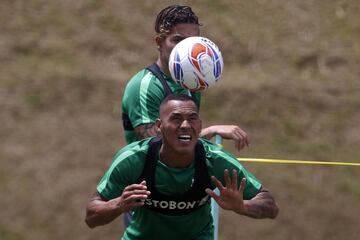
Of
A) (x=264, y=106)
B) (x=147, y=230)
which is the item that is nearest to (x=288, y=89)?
(x=264, y=106)

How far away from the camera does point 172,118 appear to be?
4.85m

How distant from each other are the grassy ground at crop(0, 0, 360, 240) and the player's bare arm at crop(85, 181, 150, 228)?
4.10 meters

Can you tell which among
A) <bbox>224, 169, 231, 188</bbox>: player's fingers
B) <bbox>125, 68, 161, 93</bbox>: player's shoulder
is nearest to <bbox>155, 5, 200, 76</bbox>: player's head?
<bbox>125, 68, 161, 93</bbox>: player's shoulder

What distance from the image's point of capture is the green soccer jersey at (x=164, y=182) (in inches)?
191

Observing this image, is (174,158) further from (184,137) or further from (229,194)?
(229,194)

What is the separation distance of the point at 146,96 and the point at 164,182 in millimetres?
773

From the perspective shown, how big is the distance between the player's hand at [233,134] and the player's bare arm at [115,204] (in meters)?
1.00

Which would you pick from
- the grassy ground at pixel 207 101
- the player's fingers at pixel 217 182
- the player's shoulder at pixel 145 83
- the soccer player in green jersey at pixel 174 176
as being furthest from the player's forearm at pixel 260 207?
the grassy ground at pixel 207 101

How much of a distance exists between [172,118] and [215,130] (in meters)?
0.84

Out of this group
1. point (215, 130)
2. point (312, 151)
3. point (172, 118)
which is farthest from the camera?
point (312, 151)

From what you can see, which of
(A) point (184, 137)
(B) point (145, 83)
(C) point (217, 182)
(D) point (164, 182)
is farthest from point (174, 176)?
(B) point (145, 83)

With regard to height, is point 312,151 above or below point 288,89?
below

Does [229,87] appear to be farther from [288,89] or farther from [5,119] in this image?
[5,119]

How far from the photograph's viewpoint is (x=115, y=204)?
452 centimetres
